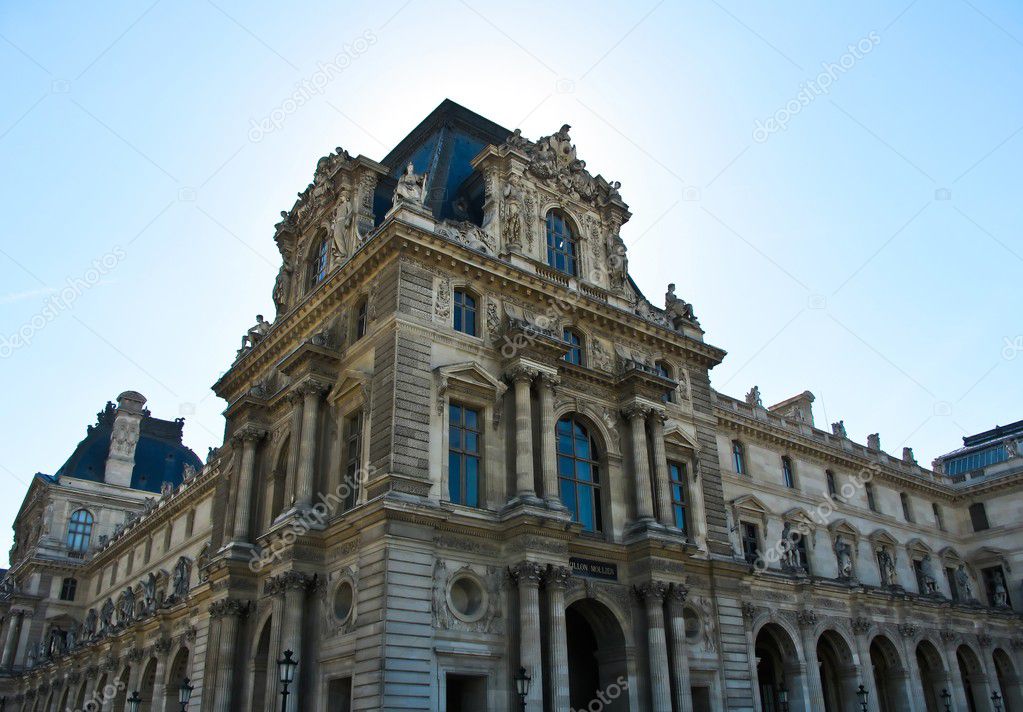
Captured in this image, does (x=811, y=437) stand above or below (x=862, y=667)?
above

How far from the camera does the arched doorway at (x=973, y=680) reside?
47.4 m

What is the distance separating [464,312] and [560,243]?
6.77m

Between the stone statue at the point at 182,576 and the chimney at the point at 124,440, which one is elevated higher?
the chimney at the point at 124,440

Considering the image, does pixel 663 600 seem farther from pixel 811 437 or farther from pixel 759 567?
pixel 811 437

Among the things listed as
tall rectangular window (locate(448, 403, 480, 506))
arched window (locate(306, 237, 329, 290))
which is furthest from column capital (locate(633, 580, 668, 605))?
arched window (locate(306, 237, 329, 290))

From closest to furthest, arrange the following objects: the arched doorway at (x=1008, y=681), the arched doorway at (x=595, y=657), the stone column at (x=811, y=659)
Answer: the arched doorway at (x=595, y=657), the stone column at (x=811, y=659), the arched doorway at (x=1008, y=681)

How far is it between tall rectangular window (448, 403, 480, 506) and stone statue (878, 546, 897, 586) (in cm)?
2886

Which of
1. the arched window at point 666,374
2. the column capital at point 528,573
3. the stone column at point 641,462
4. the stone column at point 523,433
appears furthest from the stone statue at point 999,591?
the column capital at point 528,573

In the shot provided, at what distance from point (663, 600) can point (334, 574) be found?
10.9 meters

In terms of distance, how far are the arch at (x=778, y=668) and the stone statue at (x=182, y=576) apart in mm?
28335

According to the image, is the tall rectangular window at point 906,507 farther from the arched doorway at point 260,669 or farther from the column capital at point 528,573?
the arched doorway at point 260,669

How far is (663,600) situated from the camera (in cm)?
2905

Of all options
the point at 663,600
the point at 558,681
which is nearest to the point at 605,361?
the point at 663,600

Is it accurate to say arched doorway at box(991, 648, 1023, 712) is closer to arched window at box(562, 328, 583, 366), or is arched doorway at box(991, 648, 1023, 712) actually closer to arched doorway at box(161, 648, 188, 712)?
arched window at box(562, 328, 583, 366)
